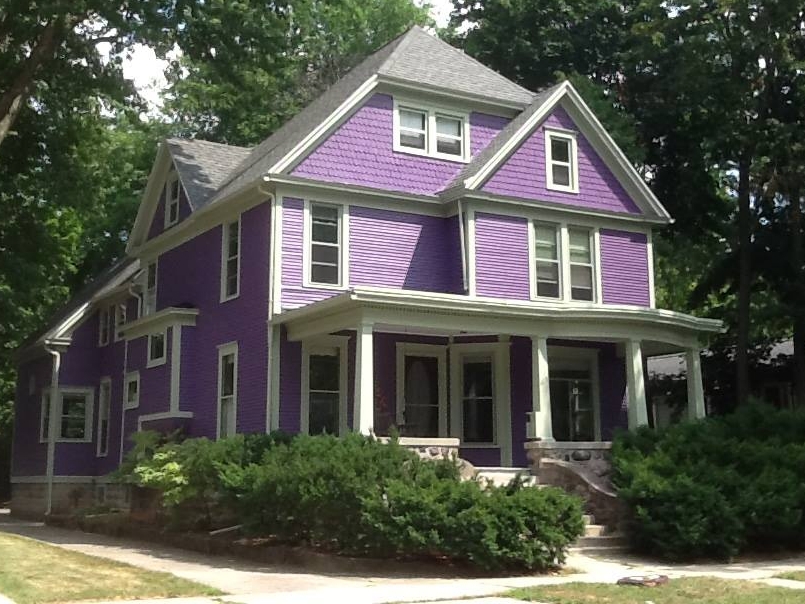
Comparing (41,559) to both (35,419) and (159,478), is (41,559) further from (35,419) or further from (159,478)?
(35,419)

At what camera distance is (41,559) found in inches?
506

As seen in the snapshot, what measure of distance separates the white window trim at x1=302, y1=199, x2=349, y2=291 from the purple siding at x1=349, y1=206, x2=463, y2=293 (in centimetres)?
11

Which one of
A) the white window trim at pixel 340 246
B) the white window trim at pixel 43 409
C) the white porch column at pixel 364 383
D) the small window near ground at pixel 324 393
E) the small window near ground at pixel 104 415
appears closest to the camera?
the white porch column at pixel 364 383

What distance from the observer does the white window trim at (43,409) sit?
27.8 meters

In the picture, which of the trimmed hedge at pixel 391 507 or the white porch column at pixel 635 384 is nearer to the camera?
the trimmed hedge at pixel 391 507

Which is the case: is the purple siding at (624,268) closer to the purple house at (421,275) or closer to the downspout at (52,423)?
the purple house at (421,275)

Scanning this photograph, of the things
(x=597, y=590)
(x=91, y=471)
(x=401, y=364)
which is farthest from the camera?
(x=91, y=471)

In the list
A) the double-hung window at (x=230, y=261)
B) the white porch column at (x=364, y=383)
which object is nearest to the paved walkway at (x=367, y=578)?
the white porch column at (x=364, y=383)

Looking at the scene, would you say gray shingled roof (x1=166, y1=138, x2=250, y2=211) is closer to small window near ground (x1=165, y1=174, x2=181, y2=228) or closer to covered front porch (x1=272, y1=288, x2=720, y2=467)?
small window near ground (x1=165, y1=174, x2=181, y2=228)

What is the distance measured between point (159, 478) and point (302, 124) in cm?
944

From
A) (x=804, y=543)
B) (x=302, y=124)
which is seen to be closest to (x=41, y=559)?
(x=804, y=543)

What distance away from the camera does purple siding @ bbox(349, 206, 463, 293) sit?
19469 mm

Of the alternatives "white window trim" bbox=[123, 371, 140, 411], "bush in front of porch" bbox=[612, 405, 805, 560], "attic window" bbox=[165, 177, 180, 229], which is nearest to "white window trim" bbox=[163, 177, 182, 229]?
"attic window" bbox=[165, 177, 180, 229]

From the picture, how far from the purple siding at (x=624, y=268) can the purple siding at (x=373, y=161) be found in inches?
154
